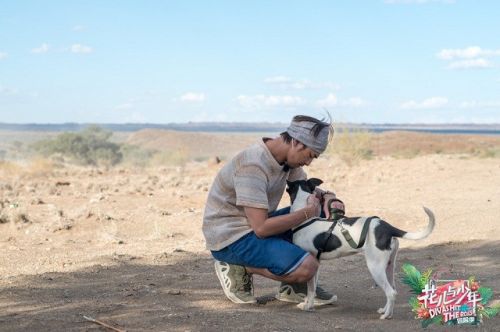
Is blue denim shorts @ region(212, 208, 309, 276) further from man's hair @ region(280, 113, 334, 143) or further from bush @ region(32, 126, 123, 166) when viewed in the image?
bush @ region(32, 126, 123, 166)

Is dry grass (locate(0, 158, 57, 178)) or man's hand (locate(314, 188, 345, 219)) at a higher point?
man's hand (locate(314, 188, 345, 219))

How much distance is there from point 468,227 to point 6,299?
6803mm

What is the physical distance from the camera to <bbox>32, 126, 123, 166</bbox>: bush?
34.8 meters

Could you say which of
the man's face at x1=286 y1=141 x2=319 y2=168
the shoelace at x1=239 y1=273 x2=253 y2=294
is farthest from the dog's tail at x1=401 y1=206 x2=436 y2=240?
the shoelace at x1=239 y1=273 x2=253 y2=294

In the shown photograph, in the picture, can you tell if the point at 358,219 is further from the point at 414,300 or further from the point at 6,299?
the point at 6,299

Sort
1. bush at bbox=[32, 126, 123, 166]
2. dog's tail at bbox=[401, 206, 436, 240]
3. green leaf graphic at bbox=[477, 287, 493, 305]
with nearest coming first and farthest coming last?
1. green leaf graphic at bbox=[477, 287, 493, 305]
2. dog's tail at bbox=[401, 206, 436, 240]
3. bush at bbox=[32, 126, 123, 166]

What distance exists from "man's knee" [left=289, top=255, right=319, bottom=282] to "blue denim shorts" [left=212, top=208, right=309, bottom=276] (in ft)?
0.10

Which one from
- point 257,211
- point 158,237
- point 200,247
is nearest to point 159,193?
point 158,237

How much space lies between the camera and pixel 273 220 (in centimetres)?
564

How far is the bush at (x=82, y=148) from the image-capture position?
3481 centimetres

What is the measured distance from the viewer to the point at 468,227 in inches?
426

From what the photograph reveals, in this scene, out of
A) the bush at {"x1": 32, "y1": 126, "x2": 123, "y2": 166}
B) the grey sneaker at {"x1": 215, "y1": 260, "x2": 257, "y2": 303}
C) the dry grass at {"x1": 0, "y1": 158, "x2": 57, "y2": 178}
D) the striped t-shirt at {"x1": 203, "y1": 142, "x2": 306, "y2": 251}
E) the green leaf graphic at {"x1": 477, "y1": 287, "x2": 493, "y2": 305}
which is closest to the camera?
the green leaf graphic at {"x1": 477, "y1": 287, "x2": 493, "y2": 305}

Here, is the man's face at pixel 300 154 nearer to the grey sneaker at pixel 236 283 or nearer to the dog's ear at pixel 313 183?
the dog's ear at pixel 313 183

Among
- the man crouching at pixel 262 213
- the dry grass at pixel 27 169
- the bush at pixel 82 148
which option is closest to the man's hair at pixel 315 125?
the man crouching at pixel 262 213
